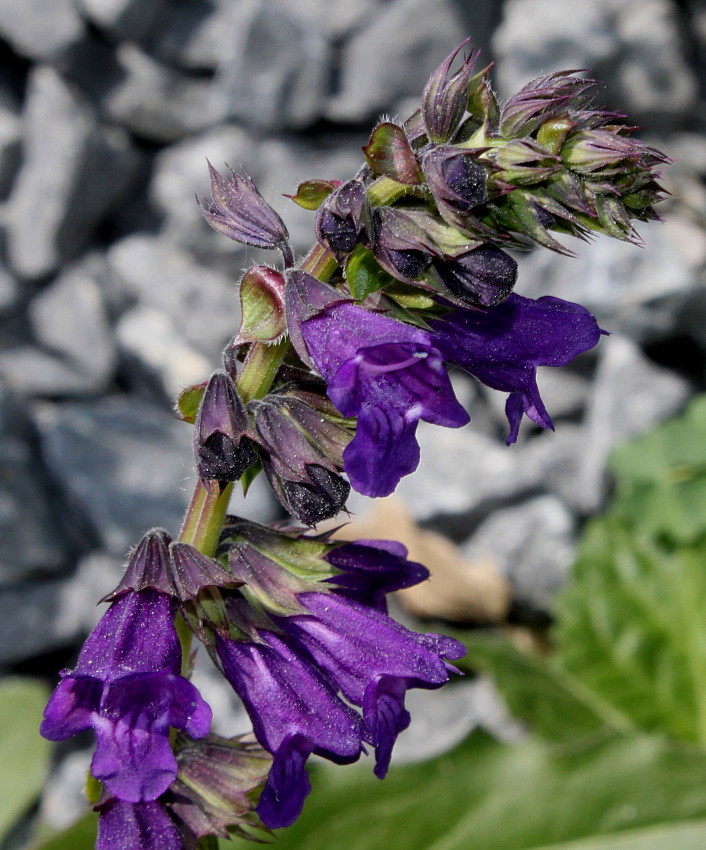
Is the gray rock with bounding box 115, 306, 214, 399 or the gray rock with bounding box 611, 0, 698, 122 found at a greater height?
the gray rock with bounding box 611, 0, 698, 122

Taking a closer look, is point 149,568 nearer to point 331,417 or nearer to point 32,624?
point 331,417

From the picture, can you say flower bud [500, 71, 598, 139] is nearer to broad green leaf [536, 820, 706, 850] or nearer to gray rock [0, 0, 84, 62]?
broad green leaf [536, 820, 706, 850]

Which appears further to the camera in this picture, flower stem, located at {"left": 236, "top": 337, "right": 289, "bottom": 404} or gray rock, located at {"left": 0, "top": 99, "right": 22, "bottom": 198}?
gray rock, located at {"left": 0, "top": 99, "right": 22, "bottom": 198}

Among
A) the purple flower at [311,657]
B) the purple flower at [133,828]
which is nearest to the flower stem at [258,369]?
the purple flower at [311,657]

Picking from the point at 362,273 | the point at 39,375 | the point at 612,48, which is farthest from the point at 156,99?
the point at 362,273

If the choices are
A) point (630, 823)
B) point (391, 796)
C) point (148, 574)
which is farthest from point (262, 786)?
point (630, 823)

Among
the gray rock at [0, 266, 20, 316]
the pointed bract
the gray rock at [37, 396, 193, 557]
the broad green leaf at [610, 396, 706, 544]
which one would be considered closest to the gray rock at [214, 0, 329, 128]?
the gray rock at [0, 266, 20, 316]

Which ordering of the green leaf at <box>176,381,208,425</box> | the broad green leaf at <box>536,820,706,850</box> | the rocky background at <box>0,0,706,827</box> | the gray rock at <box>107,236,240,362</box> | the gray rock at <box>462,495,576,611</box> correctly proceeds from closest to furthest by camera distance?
the green leaf at <box>176,381,208,425</box>
the broad green leaf at <box>536,820,706,850</box>
the rocky background at <box>0,0,706,827</box>
the gray rock at <box>462,495,576,611</box>
the gray rock at <box>107,236,240,362</box>
